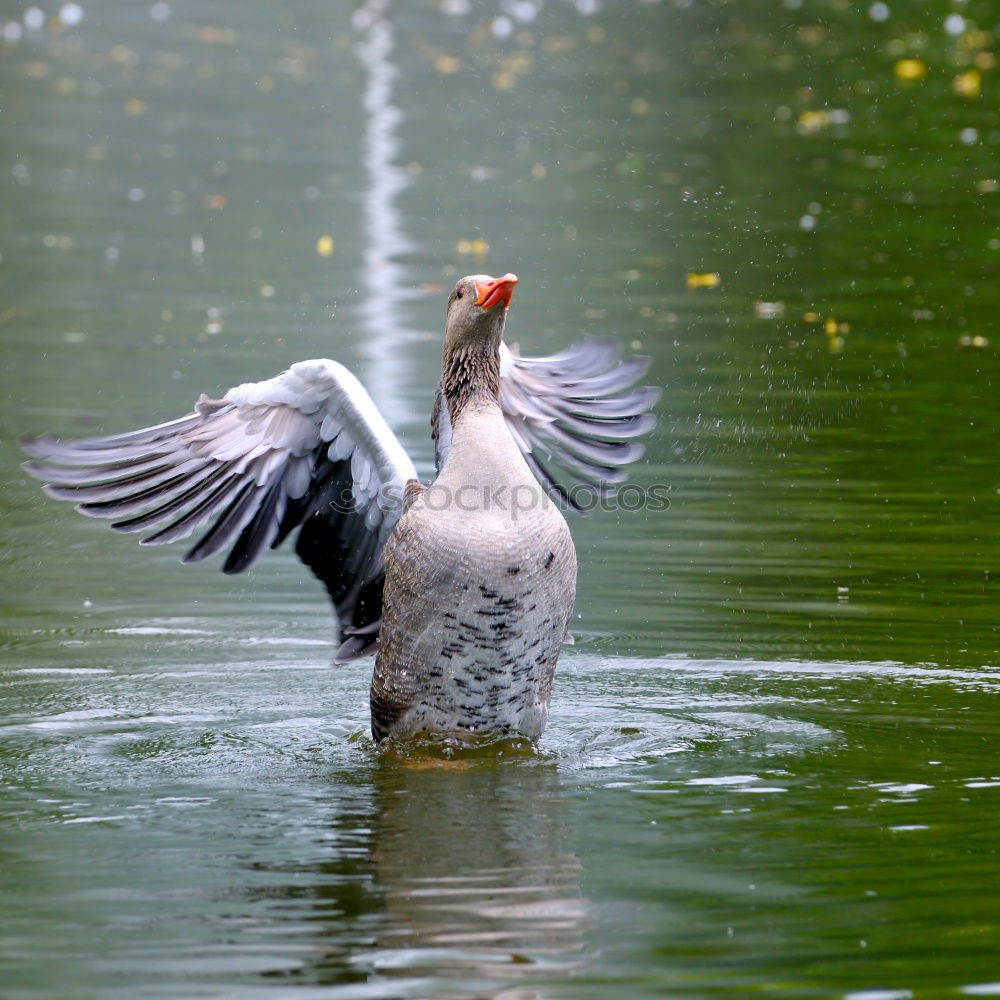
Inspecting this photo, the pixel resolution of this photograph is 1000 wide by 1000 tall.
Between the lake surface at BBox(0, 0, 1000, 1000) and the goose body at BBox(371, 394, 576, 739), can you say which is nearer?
the lake surface at BBox(0, 0, 1000, 1000)

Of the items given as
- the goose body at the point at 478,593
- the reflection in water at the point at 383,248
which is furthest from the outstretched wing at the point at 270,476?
the reflection in water at the point at 383,248

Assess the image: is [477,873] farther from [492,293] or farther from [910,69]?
[910,69]

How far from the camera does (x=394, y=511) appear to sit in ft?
Result: 25.1

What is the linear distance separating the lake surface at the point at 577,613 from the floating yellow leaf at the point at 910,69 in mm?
4413

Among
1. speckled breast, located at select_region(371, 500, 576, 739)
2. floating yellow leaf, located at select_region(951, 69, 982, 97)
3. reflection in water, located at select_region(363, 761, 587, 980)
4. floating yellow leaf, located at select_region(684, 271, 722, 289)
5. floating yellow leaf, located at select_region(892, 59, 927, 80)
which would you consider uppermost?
floating yellow leaf, located at select_region(892, 59, 927, 80)

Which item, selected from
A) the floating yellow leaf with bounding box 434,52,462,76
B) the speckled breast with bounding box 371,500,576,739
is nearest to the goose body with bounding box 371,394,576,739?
the speckled breast with bounding box 371,500,576,739

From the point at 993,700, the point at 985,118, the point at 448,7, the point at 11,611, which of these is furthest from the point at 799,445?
the point at 448,7

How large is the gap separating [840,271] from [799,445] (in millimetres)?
4960

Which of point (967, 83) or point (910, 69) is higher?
point (910, 69)

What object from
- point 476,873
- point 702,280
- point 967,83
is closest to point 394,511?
point 476,873

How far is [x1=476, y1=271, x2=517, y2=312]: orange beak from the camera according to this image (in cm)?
709

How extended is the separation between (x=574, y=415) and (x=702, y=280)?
734 centimetres

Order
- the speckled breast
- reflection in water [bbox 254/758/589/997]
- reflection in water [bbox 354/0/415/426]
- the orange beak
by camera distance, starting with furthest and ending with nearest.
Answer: reflection in water [bbox 354/0/415/426], the orange beak, the speckled breast, reflection in water [bbox 254/758/589/997]

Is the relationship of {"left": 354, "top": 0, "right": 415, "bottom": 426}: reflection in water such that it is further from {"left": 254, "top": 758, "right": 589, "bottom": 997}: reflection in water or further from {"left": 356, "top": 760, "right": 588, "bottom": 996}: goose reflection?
{"left": 254, "top": 758, "right": 589, "bottom": 997}: reflection in water
